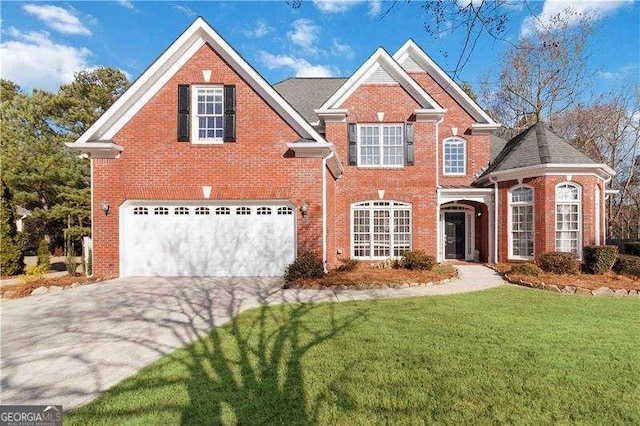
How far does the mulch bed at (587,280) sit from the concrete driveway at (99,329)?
8023mm

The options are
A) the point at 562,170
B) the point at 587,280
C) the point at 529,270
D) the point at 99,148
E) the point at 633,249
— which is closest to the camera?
the point at 587,280

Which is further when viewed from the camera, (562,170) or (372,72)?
(372,72)

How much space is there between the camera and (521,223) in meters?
13.8

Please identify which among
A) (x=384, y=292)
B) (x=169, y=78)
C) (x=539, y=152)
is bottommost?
(x=384, y=292)

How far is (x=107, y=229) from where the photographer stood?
10.7 metres

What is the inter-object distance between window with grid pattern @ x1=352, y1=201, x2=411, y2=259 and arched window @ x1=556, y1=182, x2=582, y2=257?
5751 millimetres

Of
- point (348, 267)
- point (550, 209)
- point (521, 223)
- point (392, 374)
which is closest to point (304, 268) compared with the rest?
point (348, 267)

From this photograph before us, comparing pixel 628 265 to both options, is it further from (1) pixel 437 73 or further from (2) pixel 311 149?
(2) pixel 311 149

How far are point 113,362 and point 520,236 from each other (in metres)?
→ 14.7

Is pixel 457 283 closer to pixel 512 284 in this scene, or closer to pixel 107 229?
pixel 512 284

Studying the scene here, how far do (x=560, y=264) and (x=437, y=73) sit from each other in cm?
1043

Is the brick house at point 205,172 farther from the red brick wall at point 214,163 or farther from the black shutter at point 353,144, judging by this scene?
the black shutter at point 353,144

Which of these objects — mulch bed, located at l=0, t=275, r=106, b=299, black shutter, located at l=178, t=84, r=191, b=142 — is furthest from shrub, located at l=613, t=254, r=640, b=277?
mulch bed, located at l=0, t=275, r=106, b=299

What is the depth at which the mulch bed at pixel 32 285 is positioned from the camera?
8.63 meters
